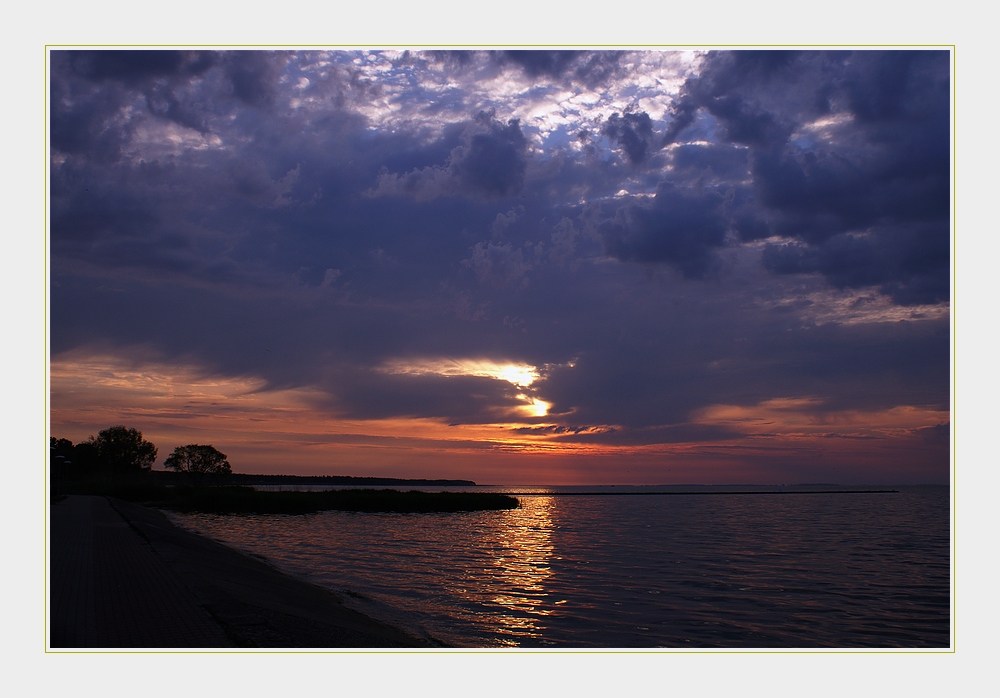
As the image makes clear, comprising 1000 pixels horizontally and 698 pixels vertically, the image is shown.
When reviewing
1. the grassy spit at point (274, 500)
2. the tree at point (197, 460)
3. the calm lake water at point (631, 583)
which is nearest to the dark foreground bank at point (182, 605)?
the calm lake water at point (631, 583)

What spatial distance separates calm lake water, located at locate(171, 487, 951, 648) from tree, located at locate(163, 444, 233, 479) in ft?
290

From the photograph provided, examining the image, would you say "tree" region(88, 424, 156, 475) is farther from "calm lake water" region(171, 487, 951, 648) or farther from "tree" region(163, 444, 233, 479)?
"calm lake water" region(171, 487, 951, 648)

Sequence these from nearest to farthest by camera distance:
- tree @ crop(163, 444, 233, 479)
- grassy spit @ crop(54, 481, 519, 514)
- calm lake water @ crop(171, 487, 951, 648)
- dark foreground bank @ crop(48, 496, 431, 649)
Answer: dark foreground bank @ crop(48, 496, 431, 649) → calm lake water @ crop(171, 487, 951, 648) → grassy spit @ crop(54, 481, 519, 514) → tree @ crop(163, 444, 233, 479)

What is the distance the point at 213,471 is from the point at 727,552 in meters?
121

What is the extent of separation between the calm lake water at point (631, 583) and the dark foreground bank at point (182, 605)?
2.52 metres

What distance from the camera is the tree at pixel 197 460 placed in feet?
429

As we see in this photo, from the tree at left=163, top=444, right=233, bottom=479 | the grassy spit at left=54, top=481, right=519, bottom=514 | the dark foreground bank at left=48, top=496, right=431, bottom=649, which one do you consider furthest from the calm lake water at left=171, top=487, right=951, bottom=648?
the tree at left=163, top=444, right=233, bottom=479

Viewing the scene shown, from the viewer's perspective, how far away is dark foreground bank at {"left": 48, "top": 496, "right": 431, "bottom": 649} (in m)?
12.5

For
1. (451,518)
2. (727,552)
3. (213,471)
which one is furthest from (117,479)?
(727,552)

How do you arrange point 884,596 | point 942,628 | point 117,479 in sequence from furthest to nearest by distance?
point 117,479
point 884,596
point 942,628

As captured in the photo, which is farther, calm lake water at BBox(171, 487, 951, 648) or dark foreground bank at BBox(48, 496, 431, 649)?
calm lake water at BBox(171, 487, 951, 648)
